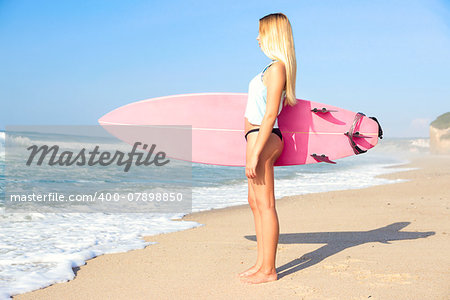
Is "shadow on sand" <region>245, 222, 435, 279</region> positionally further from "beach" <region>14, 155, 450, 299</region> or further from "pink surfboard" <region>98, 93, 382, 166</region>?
"pink surfboard" <region>98, 93, 382, 166</region>

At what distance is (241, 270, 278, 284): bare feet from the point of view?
248cm

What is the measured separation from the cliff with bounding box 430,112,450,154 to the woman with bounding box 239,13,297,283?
48.1 m

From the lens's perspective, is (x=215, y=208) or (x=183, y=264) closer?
(x=183, y=264)

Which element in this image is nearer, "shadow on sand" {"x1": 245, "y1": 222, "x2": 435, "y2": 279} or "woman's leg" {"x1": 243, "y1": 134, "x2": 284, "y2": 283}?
"woman's leg" {"x1": 243, "y1": 134, "x2": 284, "y2": 283}

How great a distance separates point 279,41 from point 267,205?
3.43ft

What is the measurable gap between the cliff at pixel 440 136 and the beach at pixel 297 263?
45.3 metres

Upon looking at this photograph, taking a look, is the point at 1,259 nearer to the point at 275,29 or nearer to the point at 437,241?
the point at 275,29

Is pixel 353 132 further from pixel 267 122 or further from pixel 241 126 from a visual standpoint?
pixel 267 122

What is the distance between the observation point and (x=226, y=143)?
3.43 metres

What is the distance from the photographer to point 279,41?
250 centimetres

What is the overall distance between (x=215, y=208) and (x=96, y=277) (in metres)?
3.70

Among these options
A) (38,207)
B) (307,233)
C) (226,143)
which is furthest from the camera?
(38,207)

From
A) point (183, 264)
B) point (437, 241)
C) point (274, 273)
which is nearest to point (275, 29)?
point (274, 273)

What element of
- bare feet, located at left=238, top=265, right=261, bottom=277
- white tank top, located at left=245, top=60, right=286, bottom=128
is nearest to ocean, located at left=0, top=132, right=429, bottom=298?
bare feet, located at left=238, top=265, right=261, bottom=277
